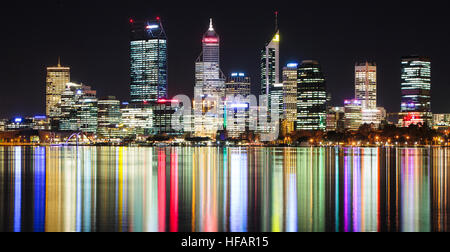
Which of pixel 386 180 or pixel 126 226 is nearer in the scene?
pixel 126 226

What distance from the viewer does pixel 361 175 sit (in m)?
52.3

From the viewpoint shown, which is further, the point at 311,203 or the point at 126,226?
the point at 311,203

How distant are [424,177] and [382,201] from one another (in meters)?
17.2

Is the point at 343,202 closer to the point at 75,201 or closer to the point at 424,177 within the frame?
the point at 75,201

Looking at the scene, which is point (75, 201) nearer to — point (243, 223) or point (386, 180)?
point (243, 223)

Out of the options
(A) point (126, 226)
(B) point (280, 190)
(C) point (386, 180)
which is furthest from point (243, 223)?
(C) point (386, 180)

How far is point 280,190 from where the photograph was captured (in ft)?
131
